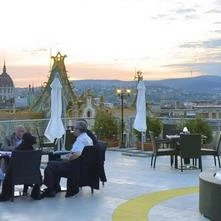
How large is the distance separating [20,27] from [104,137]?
21.4 feet

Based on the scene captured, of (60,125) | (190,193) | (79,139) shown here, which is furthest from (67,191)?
(60,125)

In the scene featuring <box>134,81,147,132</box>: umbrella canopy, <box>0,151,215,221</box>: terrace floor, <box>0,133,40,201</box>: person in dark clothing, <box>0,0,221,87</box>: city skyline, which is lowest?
<box>0,151,215,221</box>: terrace floor

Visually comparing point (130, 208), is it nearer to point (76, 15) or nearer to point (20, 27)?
point (76, 15)

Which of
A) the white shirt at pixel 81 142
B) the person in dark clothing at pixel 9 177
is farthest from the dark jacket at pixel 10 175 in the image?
the white shirt at pixel 81 142

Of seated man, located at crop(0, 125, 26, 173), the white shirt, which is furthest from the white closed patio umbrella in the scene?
the white shirt

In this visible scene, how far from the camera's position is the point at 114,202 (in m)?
7.96

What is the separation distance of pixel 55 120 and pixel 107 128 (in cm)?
383

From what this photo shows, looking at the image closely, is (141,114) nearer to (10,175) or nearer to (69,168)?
(69,168)

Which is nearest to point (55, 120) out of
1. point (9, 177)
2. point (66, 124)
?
point (66, 124)

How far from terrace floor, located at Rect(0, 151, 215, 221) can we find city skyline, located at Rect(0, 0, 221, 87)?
6.71m

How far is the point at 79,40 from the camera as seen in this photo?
23.7 meters

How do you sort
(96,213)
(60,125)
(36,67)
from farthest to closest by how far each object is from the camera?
1. (36,67)
2. (60,125)
3. (96,213)

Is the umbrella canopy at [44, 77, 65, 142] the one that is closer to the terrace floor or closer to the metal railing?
the metal railing

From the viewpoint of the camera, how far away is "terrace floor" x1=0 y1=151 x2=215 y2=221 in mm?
6988
